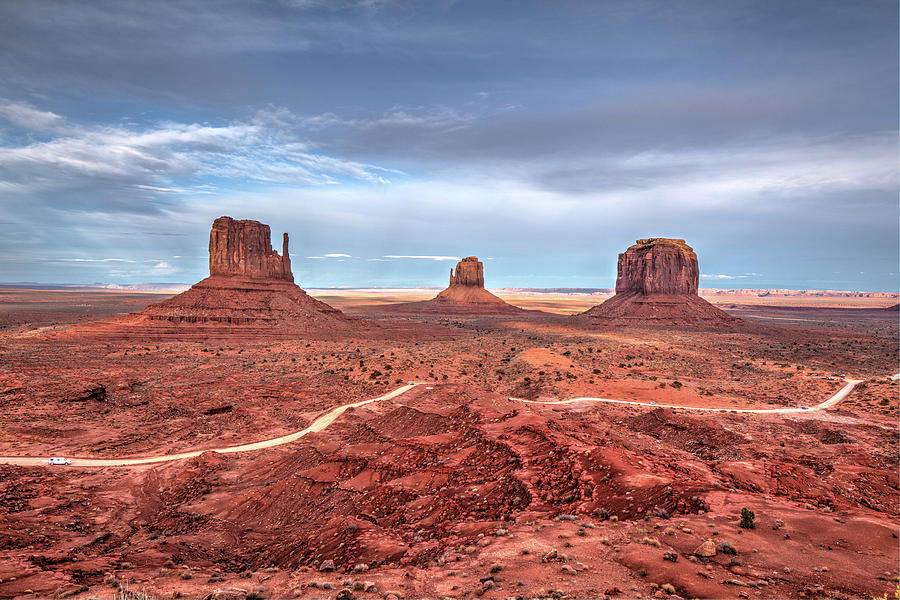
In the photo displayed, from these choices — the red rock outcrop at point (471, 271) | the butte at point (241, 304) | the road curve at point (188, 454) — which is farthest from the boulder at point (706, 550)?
the red rock outcrop at point (471, 271)

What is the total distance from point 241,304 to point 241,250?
12.5 meters

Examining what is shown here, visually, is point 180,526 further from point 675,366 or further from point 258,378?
point 675,366

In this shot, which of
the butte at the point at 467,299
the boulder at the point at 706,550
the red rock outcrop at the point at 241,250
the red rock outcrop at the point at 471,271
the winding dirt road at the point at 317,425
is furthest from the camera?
the red rock outcrop at the point at 471,271

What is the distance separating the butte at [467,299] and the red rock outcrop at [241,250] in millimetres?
72411

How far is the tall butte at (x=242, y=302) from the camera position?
76.0 metres

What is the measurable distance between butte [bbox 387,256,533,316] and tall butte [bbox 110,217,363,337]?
6946 centimetres

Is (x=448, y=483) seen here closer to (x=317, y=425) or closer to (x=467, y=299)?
(x=317, y=425)

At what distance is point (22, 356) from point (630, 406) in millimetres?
69676

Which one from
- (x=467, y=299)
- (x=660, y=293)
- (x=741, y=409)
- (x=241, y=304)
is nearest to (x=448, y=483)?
(x=741, y=409)

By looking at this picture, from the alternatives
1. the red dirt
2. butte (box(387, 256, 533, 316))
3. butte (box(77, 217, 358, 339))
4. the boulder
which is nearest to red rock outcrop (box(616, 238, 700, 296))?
butte (box(387, 256, 533, 316))

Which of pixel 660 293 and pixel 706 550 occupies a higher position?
pixel 660 293

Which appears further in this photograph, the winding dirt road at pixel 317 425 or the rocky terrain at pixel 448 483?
the winding dirt road at pixel 317 425

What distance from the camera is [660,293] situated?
114 meters

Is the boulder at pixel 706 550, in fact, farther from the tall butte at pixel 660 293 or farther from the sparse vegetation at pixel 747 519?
the tall butte at pixel 660 293
